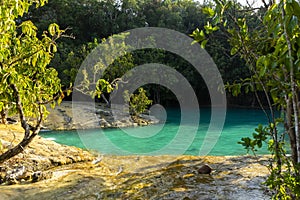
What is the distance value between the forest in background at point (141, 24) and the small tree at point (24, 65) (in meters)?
14.7

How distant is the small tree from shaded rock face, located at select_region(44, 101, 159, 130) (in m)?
8.10

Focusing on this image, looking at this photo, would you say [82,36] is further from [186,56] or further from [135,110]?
[135,110]

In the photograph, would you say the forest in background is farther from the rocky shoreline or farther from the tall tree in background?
the tall tree in background

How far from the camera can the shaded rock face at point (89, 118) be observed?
36.9ft

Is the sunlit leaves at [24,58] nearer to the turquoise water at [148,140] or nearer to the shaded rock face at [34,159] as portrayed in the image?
the shaded rock face at [34,159]

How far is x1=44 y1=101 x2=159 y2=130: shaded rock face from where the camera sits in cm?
1123

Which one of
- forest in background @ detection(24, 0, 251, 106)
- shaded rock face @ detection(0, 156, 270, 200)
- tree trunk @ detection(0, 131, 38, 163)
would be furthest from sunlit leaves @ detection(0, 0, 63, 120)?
forest in background @ detection(24, 0, 251, 106)

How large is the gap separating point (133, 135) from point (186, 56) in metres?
10.8

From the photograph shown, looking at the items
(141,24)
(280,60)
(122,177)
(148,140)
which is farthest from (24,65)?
(141,24)

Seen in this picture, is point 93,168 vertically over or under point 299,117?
under

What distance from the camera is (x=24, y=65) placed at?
2.84m

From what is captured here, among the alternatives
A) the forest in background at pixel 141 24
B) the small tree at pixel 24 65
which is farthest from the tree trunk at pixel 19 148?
the forest in background at pixel 141 24

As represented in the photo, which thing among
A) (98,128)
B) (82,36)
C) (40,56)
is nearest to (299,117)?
(40,56)

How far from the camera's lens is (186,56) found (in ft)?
64.2
